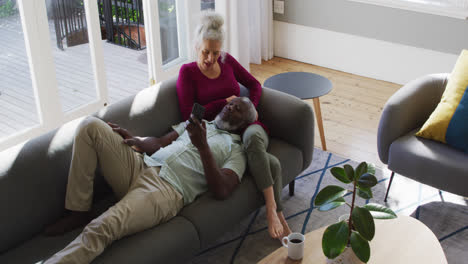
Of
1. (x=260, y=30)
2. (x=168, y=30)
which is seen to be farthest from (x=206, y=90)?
(x=260, y=30)

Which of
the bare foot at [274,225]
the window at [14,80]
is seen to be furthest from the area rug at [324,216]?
the window at [14,80]

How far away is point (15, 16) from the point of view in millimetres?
3010

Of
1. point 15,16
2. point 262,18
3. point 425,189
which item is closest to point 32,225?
point 15,16

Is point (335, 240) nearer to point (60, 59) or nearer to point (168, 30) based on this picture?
point (60, 59)

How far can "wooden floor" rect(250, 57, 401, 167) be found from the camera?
11.3 ft

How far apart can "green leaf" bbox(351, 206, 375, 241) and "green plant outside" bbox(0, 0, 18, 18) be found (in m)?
2.39

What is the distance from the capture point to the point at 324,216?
9.03 feet

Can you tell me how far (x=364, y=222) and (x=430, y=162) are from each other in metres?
1.07

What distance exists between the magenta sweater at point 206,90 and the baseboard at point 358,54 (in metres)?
1.92

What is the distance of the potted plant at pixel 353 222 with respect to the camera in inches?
66.2

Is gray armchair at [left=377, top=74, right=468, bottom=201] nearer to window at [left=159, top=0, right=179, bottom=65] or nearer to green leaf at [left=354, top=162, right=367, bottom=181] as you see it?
green leaf at [left=354, top=162, right=367, bottom=181]

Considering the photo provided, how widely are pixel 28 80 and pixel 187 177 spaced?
4.98 ft

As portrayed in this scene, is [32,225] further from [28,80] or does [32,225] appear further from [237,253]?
[28,80]

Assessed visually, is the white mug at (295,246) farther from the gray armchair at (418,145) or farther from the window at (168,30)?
the window at (168,30)
